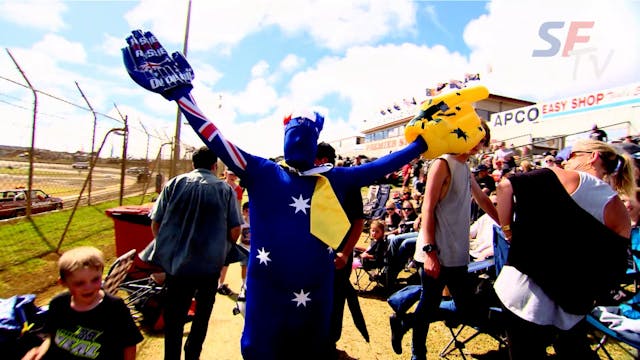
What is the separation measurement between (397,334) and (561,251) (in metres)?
1.70

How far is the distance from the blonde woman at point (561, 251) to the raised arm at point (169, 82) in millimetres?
1545

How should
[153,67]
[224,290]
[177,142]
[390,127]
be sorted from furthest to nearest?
[390,127], [177,142], [224,290], [153,67]

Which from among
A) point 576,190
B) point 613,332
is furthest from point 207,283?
point 613,332

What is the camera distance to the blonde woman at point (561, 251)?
6.00ft

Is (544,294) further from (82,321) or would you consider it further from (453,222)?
(82,321)

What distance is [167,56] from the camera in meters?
1.88

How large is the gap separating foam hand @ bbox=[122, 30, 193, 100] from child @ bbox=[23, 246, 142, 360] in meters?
0.96

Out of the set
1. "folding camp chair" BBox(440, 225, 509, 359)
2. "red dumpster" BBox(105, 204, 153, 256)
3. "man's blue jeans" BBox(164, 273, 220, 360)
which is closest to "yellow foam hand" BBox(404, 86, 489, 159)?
"folding camp chair" BBox(440, 225, 509, 359)

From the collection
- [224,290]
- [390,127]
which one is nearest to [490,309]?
[224,290]

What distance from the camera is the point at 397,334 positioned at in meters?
3.12

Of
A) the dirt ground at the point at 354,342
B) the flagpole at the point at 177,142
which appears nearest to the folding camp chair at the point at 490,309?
the dirt ground at the point at 354,342

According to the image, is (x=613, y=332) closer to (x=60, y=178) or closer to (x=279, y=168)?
(x=279, y=168)

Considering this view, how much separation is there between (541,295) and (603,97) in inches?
825

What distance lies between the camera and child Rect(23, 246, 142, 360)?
1839mm
